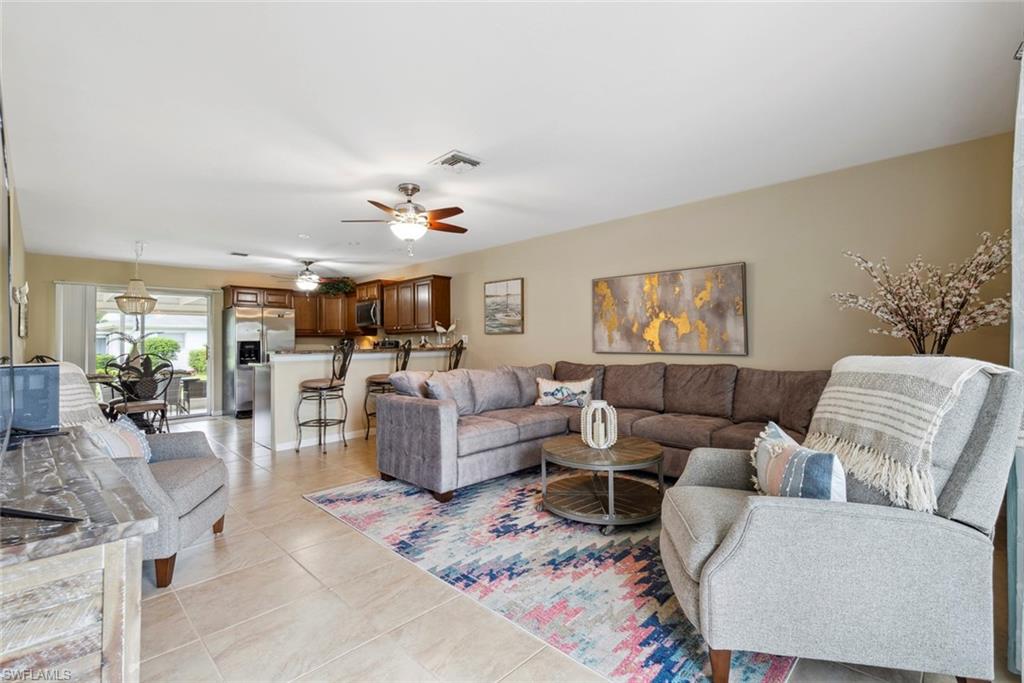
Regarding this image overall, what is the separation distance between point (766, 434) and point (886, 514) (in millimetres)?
632

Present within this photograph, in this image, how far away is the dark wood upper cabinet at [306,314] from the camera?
8.30 m

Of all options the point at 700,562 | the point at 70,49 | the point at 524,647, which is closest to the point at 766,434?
the point at 700,562

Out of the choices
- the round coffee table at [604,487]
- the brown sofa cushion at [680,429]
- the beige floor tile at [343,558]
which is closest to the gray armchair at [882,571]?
the round coffee table at [604,487]

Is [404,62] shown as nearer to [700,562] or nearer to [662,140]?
[662,140]

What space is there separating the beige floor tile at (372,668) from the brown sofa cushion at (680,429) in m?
2.51

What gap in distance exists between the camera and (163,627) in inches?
75.7

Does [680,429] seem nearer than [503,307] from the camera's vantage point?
Yes

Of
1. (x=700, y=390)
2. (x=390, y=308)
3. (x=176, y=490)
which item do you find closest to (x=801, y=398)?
(x=700, y=390)

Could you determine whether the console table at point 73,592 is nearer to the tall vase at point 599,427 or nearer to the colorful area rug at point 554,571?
the colorful area rug at point 554,571

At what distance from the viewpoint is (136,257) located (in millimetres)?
6516

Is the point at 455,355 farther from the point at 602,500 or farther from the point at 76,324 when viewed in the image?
the point at 76,324

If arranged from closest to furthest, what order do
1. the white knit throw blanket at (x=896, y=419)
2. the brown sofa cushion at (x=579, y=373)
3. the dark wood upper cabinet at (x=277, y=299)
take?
the white knit throw blanket at (x=896, y=419) < the brown sofa cushion at (x=579, y=373) < the dark wood upper cabinet at (x=277, y=299)

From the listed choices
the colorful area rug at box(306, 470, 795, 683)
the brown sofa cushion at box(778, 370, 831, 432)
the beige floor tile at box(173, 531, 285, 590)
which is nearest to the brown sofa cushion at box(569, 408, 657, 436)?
the colorful area rug at box(306, 470, 795, 683)

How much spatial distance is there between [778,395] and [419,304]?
16.3 feet
